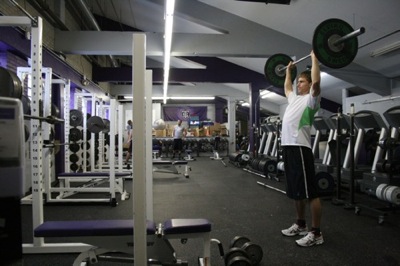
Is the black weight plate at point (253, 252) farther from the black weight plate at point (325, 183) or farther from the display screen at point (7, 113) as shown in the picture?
the black weight plate at point (325, 183)

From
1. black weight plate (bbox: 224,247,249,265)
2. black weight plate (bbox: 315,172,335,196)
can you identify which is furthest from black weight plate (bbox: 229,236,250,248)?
black weight plate (bbox: 315,172,335,196)

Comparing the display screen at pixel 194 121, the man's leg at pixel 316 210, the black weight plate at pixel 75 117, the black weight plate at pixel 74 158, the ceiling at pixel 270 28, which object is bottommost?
the man's leg at pixel 316 210

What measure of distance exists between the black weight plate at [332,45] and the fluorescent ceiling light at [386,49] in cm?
293

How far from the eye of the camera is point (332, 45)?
2449mm

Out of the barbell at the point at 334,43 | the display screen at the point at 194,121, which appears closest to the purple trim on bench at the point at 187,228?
the barbell at the point at 334,43

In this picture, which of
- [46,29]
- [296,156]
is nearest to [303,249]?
[296,156]

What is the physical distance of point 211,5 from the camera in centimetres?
567

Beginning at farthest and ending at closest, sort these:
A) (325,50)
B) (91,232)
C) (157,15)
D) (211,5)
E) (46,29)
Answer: (157,15) → (211,5) → (46,29) → (325,50) → (91,232)

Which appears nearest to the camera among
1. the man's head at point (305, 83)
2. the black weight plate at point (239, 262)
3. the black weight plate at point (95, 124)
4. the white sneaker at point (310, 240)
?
the black weight plate at point (239, 262)

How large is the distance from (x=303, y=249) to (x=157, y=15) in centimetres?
627

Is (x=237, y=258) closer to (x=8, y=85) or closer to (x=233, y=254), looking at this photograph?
(x=233, y=254)

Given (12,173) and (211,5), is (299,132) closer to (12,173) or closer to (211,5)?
(12,173)

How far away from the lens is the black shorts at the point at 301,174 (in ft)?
7.11

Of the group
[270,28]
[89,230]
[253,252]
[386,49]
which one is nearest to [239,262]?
[253,252]
